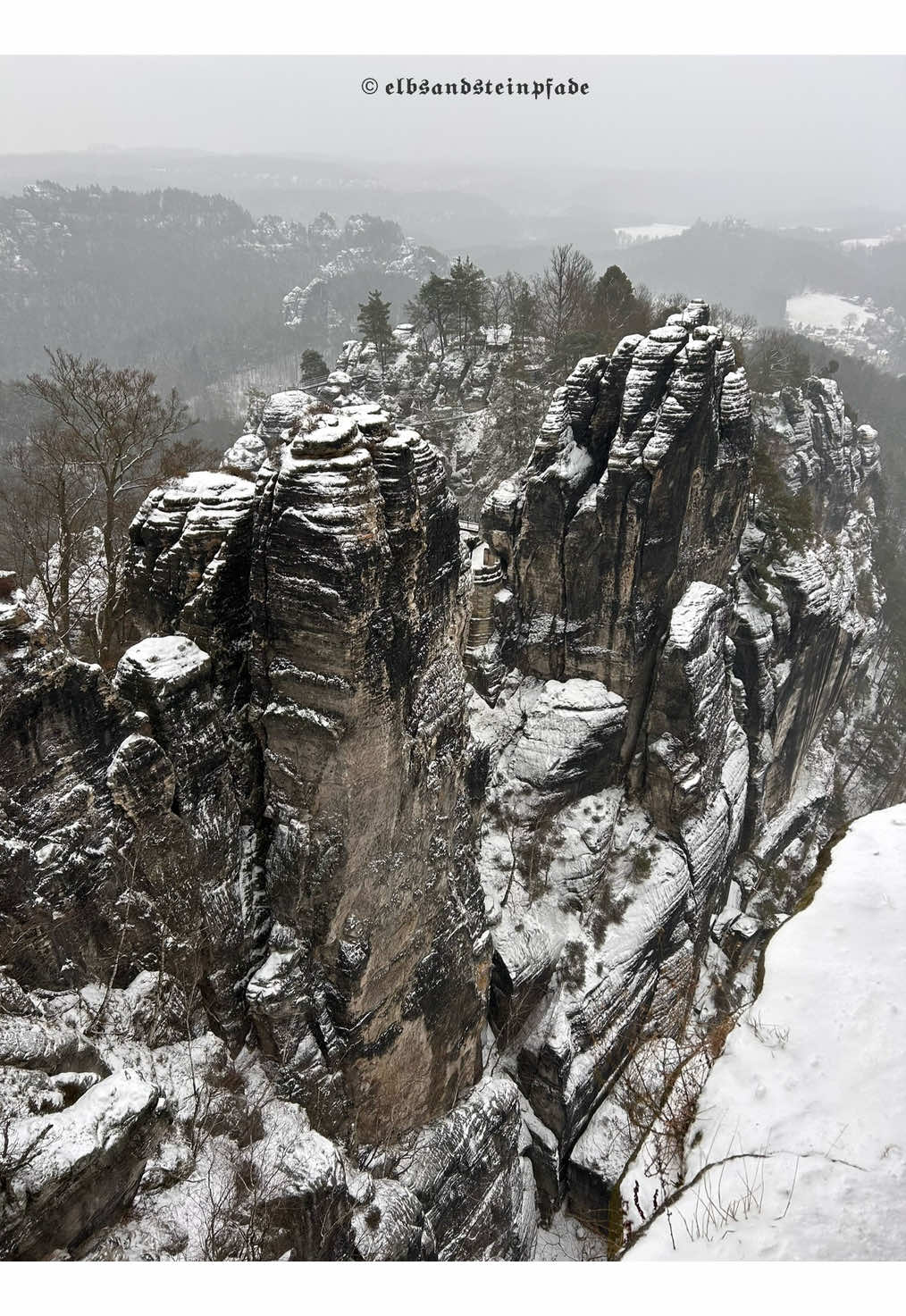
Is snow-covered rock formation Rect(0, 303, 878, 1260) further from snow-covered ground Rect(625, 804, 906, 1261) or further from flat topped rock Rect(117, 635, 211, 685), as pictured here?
snow-covered ground Rect(625, 804, 906, 1261)

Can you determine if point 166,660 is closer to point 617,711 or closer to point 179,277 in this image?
point 617,711

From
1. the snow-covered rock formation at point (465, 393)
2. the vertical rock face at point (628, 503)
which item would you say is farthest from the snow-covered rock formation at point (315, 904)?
the snow-covered rock formation at point (465, 393)

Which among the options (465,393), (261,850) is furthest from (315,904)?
(465,393)

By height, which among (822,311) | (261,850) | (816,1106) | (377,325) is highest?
(822,311)

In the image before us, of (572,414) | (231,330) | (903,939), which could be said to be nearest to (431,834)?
(903,939)

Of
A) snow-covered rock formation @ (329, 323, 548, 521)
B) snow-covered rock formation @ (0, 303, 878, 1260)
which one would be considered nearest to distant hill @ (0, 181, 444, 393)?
snow-covered rock formation @ (329, 323, 548, 521)

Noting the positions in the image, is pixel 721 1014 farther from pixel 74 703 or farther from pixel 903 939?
pixel 74 703

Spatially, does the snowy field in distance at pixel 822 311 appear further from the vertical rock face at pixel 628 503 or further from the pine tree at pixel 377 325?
the vertical rock face at pixel 628 503
